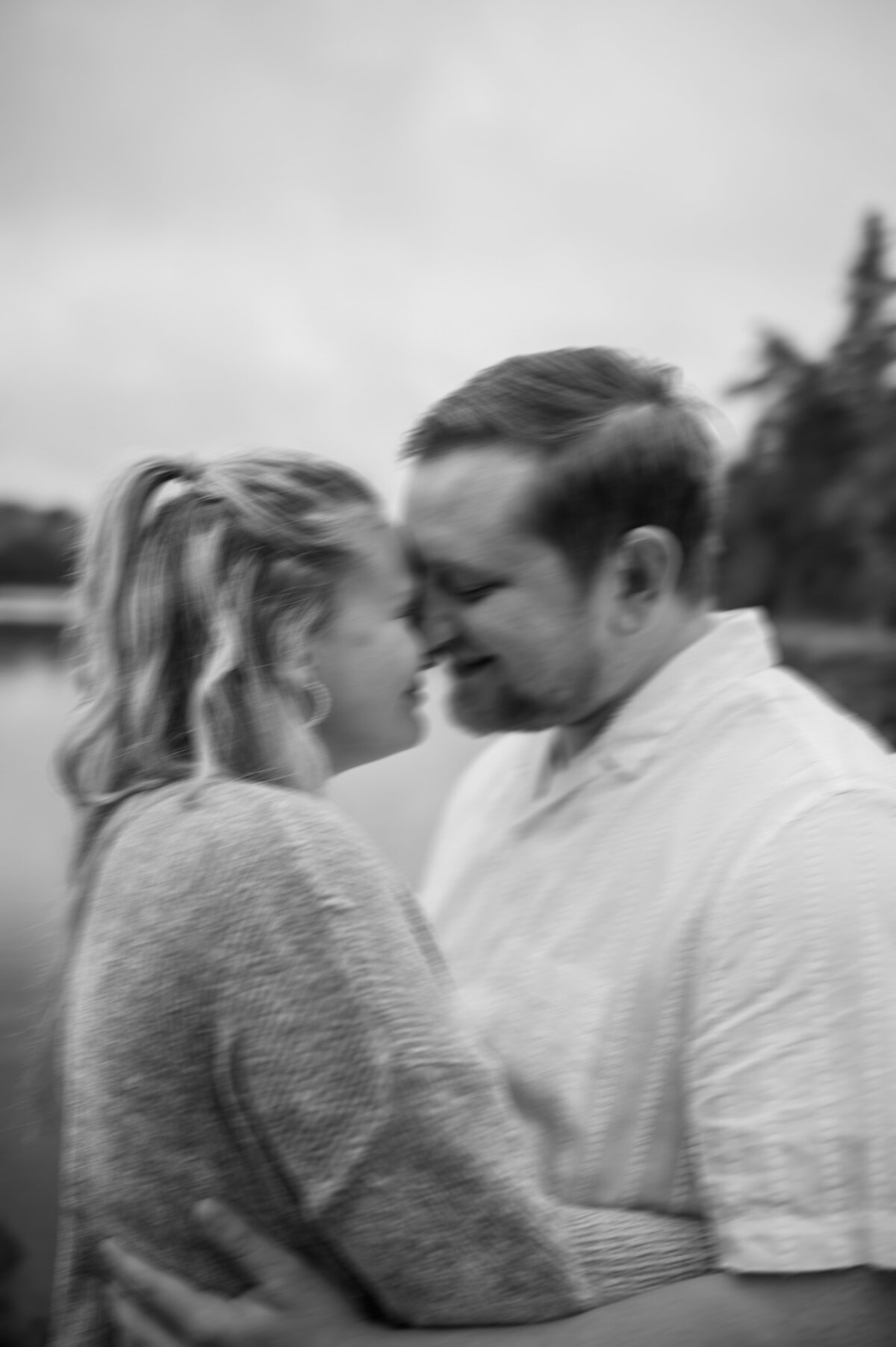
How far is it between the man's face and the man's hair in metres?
0.02

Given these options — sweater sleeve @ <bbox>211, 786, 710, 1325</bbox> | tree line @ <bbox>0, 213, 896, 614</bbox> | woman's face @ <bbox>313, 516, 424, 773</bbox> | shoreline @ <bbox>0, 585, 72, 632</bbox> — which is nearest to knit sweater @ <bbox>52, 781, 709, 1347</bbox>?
sweater sleeve @ <bbox>211, 786, 710, 1325</bbox>

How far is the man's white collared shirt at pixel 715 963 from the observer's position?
0.96 m

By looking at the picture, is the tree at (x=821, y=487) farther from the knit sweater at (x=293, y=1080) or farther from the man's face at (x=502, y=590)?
the knit sweater at (x=293, y=1080)

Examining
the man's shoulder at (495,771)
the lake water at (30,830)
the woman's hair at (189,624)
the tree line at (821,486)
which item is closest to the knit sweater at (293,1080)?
the woman's hair at (189,624)

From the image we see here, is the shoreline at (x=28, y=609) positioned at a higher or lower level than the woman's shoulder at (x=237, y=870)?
higher

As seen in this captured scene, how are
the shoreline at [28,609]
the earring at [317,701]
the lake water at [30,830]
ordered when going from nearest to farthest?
the earring at [317,701]
the lake water at [30,830]
the shoreline at [28,609]

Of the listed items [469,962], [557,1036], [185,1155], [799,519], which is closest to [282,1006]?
[185,1155]

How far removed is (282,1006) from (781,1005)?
422mm

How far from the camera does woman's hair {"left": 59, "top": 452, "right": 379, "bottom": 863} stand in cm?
98

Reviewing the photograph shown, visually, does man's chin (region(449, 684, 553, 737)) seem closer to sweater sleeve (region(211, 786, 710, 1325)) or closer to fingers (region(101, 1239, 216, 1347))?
sweater sleeve (region(211, 786, 710, 1325))

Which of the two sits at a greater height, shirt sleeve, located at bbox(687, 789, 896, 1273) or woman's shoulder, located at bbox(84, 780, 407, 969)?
woman's shoulder, located at bbox(84, 780, 407, 969)

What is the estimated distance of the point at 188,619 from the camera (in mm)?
1007

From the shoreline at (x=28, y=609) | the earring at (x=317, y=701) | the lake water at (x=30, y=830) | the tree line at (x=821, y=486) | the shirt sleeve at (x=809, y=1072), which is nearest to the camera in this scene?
the shirt sleeve at (x=809, y=1072)

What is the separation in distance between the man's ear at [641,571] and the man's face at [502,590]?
0.03m
